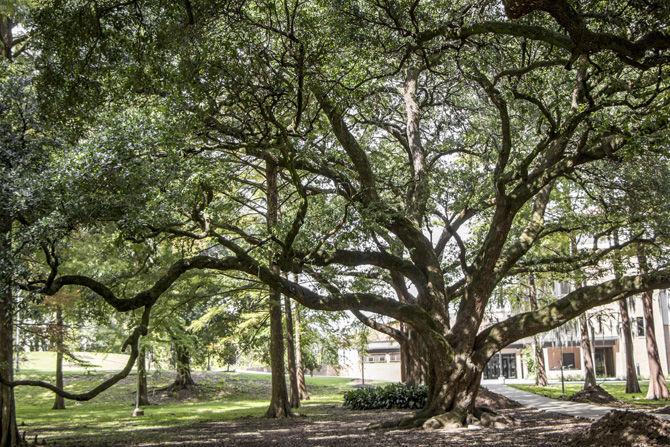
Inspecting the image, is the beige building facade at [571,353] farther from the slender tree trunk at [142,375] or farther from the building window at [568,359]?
the slender tree trunk at [142,375]

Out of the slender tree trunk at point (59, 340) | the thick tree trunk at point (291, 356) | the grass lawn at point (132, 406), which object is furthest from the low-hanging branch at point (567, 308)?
the slender tree trunk at point (59, 340)

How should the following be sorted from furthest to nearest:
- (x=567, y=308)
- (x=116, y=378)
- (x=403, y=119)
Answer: (x=403, y=119) → (x=567, y=308) → (x=116, y=378)

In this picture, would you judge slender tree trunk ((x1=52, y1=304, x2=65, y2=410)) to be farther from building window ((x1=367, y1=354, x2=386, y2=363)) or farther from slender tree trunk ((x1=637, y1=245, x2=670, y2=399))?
building window ((x1=367, y1=354, x2=386, y2=363))

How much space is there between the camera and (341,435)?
13.9 metres

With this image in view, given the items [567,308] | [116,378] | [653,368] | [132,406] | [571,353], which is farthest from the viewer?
[571,353]

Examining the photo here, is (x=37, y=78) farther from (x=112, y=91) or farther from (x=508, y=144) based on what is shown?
(x=508, y=144)

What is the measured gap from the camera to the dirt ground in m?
11.9

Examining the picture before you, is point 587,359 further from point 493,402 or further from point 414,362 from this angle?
point 493,402

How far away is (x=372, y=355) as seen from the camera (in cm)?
6016

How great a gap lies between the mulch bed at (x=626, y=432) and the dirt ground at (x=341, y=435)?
2.21 ft

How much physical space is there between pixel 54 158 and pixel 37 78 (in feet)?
4.06

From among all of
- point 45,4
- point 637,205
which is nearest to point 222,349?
point 637,205

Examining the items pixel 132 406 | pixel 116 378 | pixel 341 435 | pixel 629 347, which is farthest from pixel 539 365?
pixel 116 378

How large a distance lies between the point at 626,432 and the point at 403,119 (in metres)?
11.0
